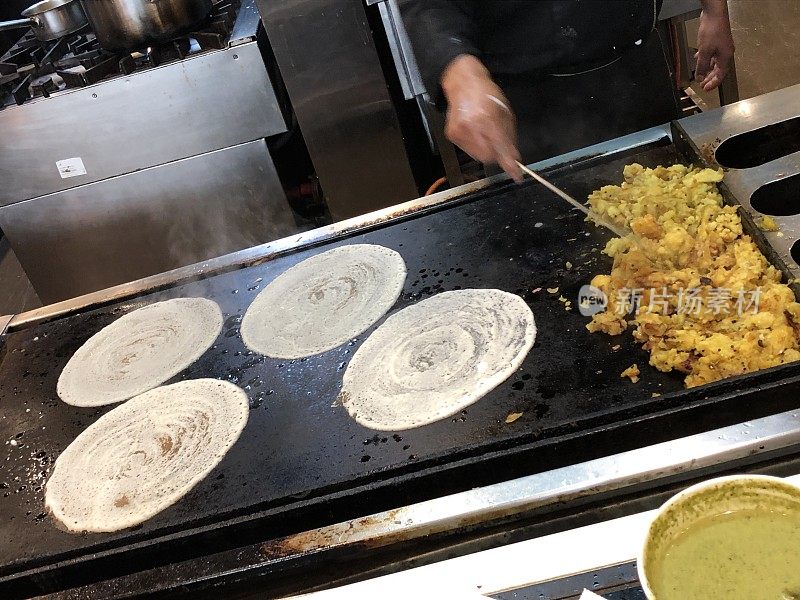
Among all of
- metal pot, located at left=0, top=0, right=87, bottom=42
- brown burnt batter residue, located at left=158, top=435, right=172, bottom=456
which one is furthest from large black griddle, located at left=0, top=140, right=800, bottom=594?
metal pot, located at left=0, top=0, right=87, bottom=42

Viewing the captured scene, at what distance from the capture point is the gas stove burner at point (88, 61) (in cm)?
355

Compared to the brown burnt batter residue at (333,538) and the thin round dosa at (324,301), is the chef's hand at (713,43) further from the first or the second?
the brown burnt batter residue at (333,538)

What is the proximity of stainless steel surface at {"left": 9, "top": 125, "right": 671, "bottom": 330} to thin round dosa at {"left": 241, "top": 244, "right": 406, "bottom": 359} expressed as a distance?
0.41ft

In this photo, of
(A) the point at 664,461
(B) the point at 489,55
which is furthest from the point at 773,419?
(B) the point at 489,55

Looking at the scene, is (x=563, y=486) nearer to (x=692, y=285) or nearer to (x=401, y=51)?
(x=692, y=285)

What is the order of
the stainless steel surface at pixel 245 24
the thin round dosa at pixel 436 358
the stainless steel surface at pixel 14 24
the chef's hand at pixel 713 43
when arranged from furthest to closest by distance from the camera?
the stainless steel surface at pixel 245 24 < the stainless steel surface at pixel 14 24 < the chef's hand at pixel 713 43 < the thin round dosa at pixel 436 358

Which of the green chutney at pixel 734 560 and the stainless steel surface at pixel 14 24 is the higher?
the stainless steel surface at pixel 14 24

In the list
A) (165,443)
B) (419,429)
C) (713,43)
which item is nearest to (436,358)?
(419,429)

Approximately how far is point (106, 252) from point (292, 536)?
3014 mm

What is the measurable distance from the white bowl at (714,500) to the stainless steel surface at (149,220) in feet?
10.3

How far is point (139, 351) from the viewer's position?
2.40m

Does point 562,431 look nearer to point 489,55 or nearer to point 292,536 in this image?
point 292,536

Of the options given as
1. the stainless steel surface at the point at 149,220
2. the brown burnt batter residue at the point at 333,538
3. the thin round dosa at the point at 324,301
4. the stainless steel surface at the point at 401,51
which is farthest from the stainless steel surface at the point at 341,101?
the brown burnt batter residue at the point at 333,538

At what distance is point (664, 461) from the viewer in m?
1.42
